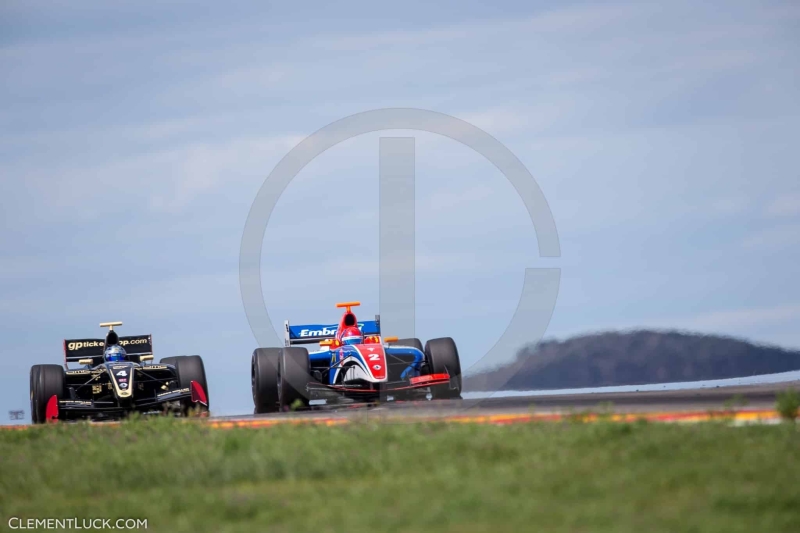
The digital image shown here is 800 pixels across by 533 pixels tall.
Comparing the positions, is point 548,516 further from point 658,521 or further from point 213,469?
point 213,469

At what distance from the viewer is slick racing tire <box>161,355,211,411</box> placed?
2253 centimetres

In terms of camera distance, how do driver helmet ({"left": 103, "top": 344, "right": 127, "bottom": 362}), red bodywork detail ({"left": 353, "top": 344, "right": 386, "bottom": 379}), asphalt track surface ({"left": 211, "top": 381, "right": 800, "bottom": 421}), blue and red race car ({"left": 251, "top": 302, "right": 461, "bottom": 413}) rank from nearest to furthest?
asphalt track surface ({"left": 211, "top": 381, "right": 800, "bottom": 421}) → red bodywork detail ({"left": 353, "top": 344, "right": 386, "bottom": 379}) → blue and red race car ({"left": 251, "top": 302, "right": 461, "bottom": 413}) → driver helmet ({"left": 103, "top": 344, "right": 127, "bottom": 362})

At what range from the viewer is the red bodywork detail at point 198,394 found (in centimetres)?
2205

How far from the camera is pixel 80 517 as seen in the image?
27.2 feet

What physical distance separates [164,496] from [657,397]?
1079 cm

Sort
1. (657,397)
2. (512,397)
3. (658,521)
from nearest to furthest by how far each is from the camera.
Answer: (658,521) < (657,397) < (512,397)

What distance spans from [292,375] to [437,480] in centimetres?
1155

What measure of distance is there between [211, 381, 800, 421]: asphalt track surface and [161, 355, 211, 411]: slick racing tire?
435cm

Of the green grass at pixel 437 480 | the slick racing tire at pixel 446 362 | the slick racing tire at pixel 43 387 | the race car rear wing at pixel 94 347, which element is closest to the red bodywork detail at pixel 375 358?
the slick racing tire at pixel 446 362

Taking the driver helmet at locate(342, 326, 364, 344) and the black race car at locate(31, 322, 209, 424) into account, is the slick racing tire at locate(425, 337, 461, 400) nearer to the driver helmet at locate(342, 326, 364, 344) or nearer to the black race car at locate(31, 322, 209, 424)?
the driver helmet at locate(342, 326, 364, 344)

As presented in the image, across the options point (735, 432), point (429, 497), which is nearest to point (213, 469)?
point (429, 497)

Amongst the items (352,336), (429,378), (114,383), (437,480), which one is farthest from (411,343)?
(437,480)

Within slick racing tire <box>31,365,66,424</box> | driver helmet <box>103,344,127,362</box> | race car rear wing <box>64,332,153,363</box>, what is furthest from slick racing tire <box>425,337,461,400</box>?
slick racing tire <box>31,365,66,424</box>

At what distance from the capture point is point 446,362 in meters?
20.6
